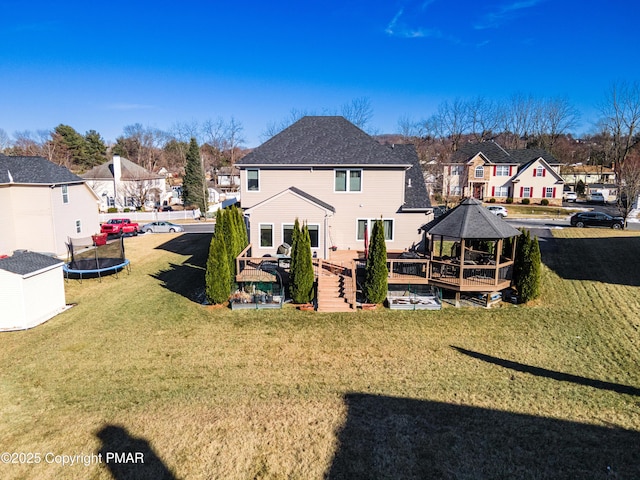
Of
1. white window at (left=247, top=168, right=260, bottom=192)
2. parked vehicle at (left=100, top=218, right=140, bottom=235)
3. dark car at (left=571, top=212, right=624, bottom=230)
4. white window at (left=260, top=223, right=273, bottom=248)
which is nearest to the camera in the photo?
white window at (left=260, top=223, right=273, bottom=248)

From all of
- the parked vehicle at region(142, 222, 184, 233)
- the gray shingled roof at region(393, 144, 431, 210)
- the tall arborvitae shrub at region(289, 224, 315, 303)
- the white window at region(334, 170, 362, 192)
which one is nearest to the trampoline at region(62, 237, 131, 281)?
the tall arborvitae shrub at region(289, 224, 315, 303)

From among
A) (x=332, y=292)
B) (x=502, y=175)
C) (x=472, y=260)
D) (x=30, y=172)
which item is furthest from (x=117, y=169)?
(x=502, y=175)

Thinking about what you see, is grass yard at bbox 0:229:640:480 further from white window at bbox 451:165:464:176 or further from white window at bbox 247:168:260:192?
white window at bbox 451:165:464:176

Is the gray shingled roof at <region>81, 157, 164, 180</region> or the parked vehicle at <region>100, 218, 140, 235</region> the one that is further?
the gray shingled roof at <region>81, 157, 164, 180</region>

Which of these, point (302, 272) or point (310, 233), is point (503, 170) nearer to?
point (310, 233)

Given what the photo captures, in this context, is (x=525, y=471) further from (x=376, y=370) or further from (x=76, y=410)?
(x=76, y=410)

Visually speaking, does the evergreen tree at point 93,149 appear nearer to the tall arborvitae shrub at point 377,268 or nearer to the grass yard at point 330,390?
the grass yard at point 330,390
